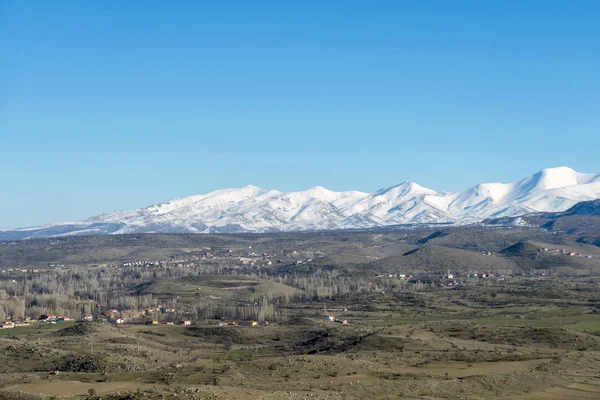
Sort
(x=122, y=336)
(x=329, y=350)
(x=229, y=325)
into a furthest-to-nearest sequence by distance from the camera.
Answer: (x=229, y=325) → (x=122, y=336) → (x=329, y=350)

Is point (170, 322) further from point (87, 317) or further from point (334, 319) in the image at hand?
point (334, 319)

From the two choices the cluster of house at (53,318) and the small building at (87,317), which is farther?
the small building at (87,317)

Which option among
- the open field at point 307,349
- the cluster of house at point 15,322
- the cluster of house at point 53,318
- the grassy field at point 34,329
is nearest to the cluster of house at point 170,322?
the open field at point 307,349

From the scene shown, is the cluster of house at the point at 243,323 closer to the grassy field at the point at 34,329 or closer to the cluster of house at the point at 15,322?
the grassy field at the point at 34,329

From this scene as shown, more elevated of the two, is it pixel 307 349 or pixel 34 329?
pixel 34 329

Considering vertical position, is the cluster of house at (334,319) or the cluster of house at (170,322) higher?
the cluster of house at (170,322)

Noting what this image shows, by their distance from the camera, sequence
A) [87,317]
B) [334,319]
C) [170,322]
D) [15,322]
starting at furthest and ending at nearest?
1. [87,317]
2. [15,322]
3. [334,319]
4. [170,322]

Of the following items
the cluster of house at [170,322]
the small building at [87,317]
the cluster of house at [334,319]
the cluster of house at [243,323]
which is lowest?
the cluster of house at [334,319]

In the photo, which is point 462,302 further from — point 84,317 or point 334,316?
point 84,317

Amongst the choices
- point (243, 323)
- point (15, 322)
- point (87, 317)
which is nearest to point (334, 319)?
point (243, 323)

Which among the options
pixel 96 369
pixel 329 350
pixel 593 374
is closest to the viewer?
pixel 593 374

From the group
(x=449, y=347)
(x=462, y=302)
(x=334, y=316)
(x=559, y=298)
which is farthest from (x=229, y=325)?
(x=559, y=298)
